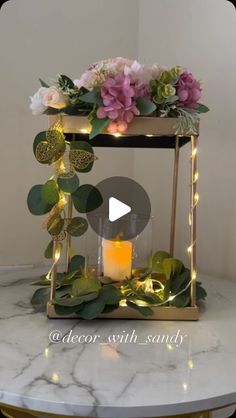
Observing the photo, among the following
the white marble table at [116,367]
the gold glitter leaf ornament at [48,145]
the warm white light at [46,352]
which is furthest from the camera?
the gold glitter leaf ornament at [48,145]

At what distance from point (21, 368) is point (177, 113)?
500mm

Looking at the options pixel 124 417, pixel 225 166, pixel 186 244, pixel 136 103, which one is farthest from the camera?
pixel 186 244

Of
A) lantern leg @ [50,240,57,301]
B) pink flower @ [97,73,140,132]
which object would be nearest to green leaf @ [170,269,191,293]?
lantern leg @ [50,240,57,301]

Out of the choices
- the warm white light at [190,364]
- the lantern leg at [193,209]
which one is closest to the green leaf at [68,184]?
the lantern leg at [193,209]

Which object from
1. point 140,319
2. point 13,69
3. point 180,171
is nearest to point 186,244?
point 180,171

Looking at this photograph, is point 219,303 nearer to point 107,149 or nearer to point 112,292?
point 112,292

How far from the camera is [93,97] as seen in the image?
2.40 feet

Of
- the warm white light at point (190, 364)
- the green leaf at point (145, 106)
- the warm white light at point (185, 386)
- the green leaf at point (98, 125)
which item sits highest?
the green leaf at point (145, 106)

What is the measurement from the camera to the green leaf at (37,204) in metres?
0.78

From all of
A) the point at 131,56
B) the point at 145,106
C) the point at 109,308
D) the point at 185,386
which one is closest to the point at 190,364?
the point at 185,386

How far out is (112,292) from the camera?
794 mm

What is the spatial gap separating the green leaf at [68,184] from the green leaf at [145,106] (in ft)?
0.56

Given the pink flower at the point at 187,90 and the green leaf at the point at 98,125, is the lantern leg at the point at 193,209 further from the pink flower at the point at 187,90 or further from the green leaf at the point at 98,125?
the green leaf at the point at 98,125

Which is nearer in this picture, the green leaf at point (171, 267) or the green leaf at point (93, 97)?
the green leaf at point (93, 97)
